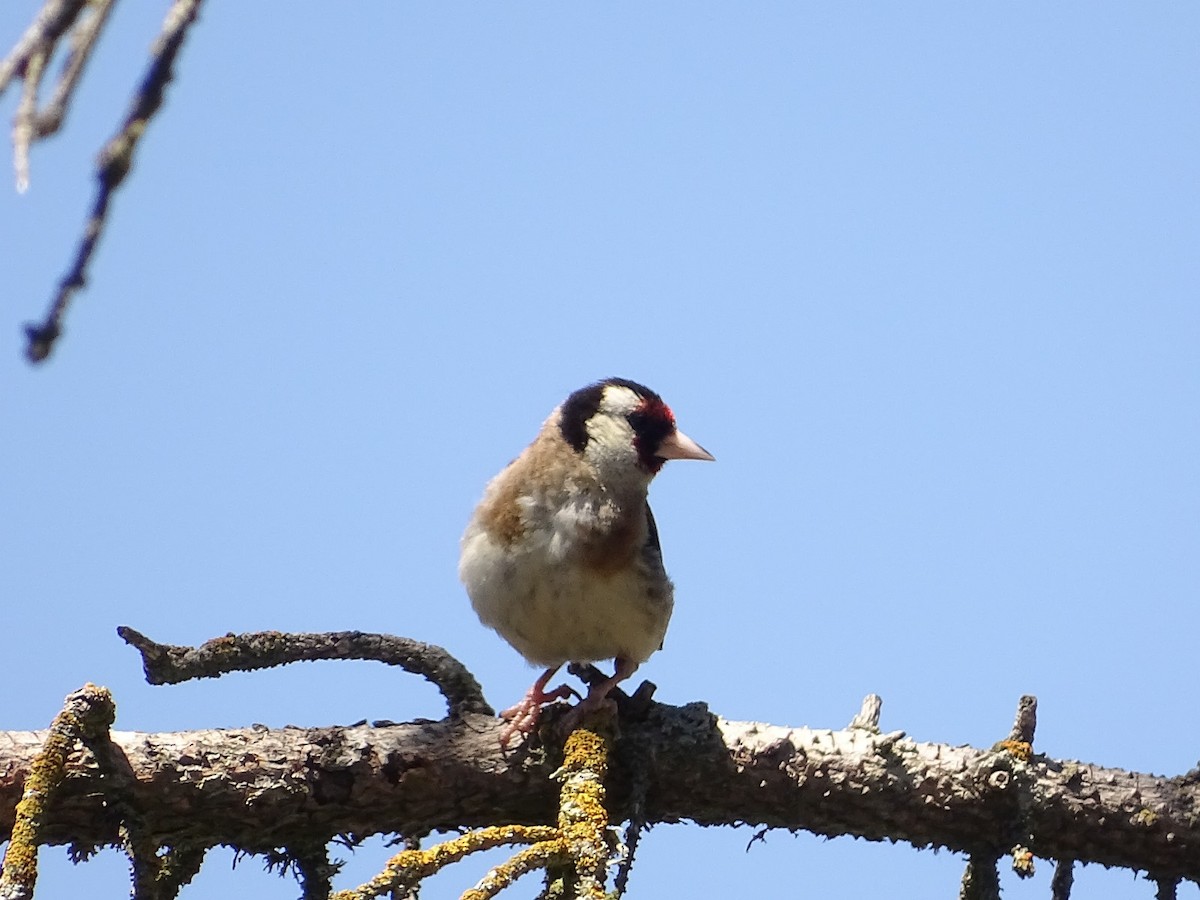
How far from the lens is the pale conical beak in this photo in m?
5.23

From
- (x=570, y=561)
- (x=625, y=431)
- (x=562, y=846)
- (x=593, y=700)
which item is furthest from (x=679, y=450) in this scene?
(x=562, y=846)

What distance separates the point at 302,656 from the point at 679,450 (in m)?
1.77

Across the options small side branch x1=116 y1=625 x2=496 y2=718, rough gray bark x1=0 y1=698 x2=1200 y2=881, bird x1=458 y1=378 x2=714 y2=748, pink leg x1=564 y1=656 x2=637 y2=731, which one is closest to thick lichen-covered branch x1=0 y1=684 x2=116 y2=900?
rough gray bark x1=0 y1=698 x2=1200 y2=881

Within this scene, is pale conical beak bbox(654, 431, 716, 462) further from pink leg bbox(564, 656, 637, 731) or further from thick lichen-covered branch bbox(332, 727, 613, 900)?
thick lichen-covered branch bbox(332, 727, 613, 900)

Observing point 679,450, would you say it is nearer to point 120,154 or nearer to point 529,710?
point 529,710

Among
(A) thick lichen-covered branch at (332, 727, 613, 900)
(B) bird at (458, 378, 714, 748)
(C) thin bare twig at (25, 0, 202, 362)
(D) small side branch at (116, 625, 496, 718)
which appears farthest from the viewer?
(B) bird at (458, 378, 714, 748)

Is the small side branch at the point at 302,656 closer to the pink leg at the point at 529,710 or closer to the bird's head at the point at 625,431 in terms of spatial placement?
the pink leg at the point at 529,710

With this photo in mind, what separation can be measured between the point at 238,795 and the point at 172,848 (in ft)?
A: 0.71

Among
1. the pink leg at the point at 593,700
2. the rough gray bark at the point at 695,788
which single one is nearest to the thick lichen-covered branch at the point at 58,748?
the rough gray bark at the point at 695,788

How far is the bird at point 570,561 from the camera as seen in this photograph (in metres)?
4.59

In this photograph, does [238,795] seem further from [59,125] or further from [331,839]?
[59,125]

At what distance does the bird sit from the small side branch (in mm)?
232

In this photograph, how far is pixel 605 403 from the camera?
17.4 ft

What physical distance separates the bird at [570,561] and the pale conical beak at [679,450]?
0.49 feet
